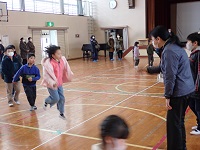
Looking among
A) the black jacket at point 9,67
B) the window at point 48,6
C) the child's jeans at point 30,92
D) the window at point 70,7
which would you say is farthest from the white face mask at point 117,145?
the window at point 70,7

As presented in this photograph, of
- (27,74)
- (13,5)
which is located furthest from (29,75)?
(13,5)

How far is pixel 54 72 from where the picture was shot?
4777 millimetres

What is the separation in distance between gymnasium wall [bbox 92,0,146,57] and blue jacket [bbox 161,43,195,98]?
17.5 m

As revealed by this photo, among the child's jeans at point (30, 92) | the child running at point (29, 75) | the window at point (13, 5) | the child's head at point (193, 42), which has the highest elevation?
the window at point (13, 5)

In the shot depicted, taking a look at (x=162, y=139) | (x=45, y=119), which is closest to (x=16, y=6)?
(x=45, y=119)

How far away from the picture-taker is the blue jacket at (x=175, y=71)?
2.81m

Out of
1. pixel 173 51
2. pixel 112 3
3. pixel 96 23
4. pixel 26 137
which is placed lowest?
pixel 26 137

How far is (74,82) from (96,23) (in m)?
13.6

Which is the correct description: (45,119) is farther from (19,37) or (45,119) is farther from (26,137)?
(19,37)

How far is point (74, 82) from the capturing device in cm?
945

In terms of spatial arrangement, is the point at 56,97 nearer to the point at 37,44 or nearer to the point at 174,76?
the point at 174,76

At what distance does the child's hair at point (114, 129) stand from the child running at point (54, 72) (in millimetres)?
3227

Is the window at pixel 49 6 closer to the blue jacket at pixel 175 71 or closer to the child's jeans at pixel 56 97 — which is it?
the child's jeans at pixel 56 97

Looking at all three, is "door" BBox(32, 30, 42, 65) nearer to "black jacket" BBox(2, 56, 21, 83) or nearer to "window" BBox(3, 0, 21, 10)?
"window" BBox(3, 0, 21, 10)
